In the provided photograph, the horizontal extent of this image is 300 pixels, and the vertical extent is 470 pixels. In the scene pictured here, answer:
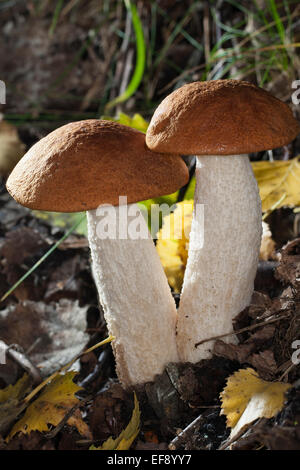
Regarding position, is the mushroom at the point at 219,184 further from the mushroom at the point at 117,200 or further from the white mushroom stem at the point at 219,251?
the mushroom at the point at 117,200

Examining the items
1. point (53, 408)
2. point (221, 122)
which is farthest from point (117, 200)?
point (53, 408)

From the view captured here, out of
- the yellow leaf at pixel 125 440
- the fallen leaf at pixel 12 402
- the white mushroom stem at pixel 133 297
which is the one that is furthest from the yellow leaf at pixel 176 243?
the fallen leaf at pixel 12 402

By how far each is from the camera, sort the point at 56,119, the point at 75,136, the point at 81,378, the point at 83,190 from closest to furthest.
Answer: the point at 83,190, the point at 75,136, the point at 81,378, the point at 56,119

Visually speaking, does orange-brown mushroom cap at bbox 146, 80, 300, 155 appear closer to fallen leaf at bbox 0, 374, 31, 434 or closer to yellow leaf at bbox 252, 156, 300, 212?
yellow leaf at bbox 252, 156, 300, 212

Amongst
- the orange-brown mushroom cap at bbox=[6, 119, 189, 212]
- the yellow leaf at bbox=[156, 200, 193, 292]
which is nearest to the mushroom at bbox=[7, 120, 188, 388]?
the orange-brown mushroom cap at bbox=[6, 119, 189, 212]

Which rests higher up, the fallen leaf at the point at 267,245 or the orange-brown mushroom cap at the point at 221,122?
the orange-brown mushroom cap at the point at 221,122

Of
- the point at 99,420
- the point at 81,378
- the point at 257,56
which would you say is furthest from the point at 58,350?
the point at 257,56

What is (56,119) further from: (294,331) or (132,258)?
(294,331)
